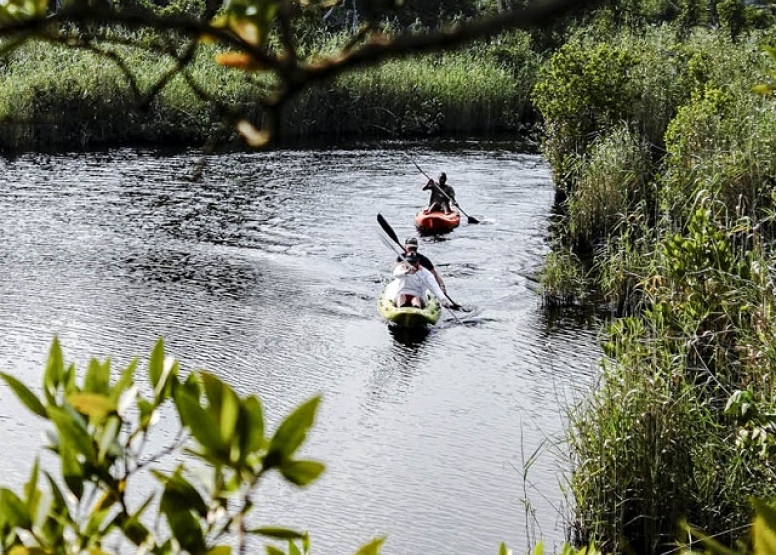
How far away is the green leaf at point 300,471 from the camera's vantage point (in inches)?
53.6

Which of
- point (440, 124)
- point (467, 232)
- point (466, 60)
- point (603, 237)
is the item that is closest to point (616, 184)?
point (603, 237)

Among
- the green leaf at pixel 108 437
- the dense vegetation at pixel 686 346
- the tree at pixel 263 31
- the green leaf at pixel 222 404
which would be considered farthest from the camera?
the dense vegetation at pixel 686 346

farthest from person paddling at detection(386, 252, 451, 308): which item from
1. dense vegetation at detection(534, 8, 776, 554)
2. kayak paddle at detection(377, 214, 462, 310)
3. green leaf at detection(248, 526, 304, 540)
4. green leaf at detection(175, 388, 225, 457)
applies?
green leaf at detection(175, 388, 225, 457)

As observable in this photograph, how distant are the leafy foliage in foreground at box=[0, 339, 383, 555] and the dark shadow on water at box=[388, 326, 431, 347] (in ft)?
39.6

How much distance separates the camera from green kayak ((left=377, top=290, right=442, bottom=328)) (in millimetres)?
Answer: 14055

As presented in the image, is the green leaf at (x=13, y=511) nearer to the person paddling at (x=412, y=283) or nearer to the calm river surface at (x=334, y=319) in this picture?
the calm river surface at (x=334, y=319)

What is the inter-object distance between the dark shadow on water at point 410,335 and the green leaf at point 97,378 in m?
12.2

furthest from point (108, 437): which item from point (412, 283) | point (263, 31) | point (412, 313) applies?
point (412, 283)

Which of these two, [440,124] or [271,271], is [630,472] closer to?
[271,271]

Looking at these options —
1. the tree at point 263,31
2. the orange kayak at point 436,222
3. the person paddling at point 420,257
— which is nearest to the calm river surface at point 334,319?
the orange kayak at point 436,222

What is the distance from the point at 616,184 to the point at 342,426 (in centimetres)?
646

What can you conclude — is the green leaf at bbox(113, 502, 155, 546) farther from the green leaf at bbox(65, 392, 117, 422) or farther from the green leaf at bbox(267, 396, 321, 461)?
the green leaf at bbox(267, 396, 321, 461)

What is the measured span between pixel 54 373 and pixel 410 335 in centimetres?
1250

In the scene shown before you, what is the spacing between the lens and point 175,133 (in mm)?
25656
